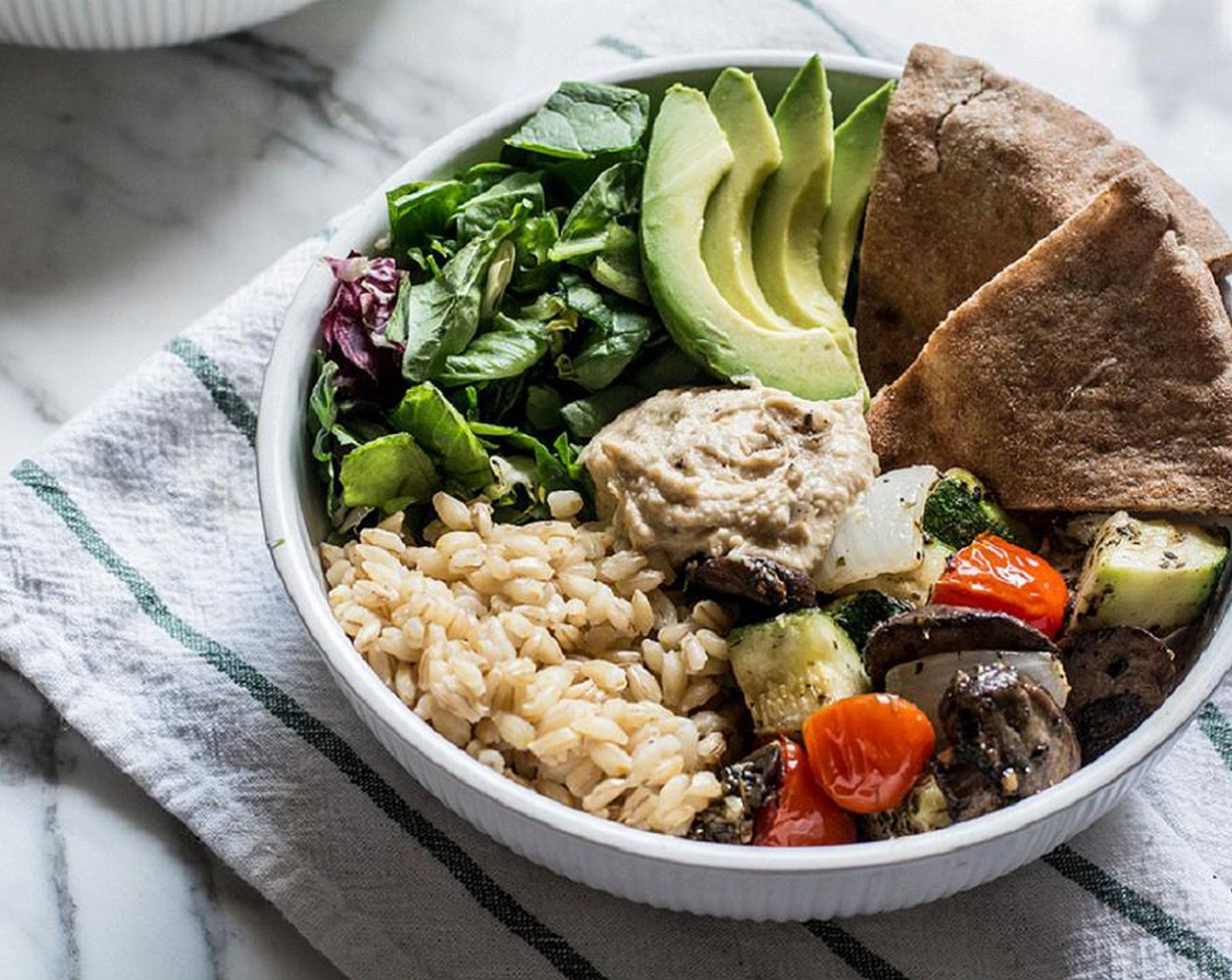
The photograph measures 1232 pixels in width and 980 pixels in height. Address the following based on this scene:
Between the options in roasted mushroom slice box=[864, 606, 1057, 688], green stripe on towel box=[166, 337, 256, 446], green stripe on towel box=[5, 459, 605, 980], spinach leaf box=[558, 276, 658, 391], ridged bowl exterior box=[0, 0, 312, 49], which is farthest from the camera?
ridged bowl exterior box=[0, 0, 312, 49]

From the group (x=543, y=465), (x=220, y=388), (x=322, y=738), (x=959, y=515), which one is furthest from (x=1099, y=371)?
(x=220, y=388)

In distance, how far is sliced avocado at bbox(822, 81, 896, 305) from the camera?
10.0ft

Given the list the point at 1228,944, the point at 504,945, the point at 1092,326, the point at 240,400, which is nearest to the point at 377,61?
the point at 240,400

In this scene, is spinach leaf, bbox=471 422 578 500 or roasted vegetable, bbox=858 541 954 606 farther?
spinach leaf, bbox=471 422 578 500

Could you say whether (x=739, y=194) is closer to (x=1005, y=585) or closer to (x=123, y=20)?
(x=1005, y=585)

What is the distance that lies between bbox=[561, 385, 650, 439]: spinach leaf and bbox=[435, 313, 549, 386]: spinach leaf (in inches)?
4.2

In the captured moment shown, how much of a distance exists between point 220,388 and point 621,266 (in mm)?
787

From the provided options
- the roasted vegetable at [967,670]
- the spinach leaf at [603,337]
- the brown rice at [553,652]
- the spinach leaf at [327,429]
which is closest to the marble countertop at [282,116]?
the spinach leaf at [327,429]

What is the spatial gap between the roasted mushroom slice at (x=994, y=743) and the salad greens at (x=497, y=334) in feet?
2.47

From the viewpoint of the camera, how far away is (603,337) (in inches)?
113

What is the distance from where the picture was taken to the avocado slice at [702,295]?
9.22ft

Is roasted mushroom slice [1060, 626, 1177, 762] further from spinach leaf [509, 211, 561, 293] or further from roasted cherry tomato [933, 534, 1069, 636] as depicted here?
spinach leaf [509, 211, 561, 293]

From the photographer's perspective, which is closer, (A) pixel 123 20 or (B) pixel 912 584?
(B) pixel 912 584

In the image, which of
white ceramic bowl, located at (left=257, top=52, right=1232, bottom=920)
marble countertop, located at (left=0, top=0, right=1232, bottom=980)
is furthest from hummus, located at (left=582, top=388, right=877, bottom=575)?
marble countertop, located at (left=0, top=0, right=1232, bottom=980)
